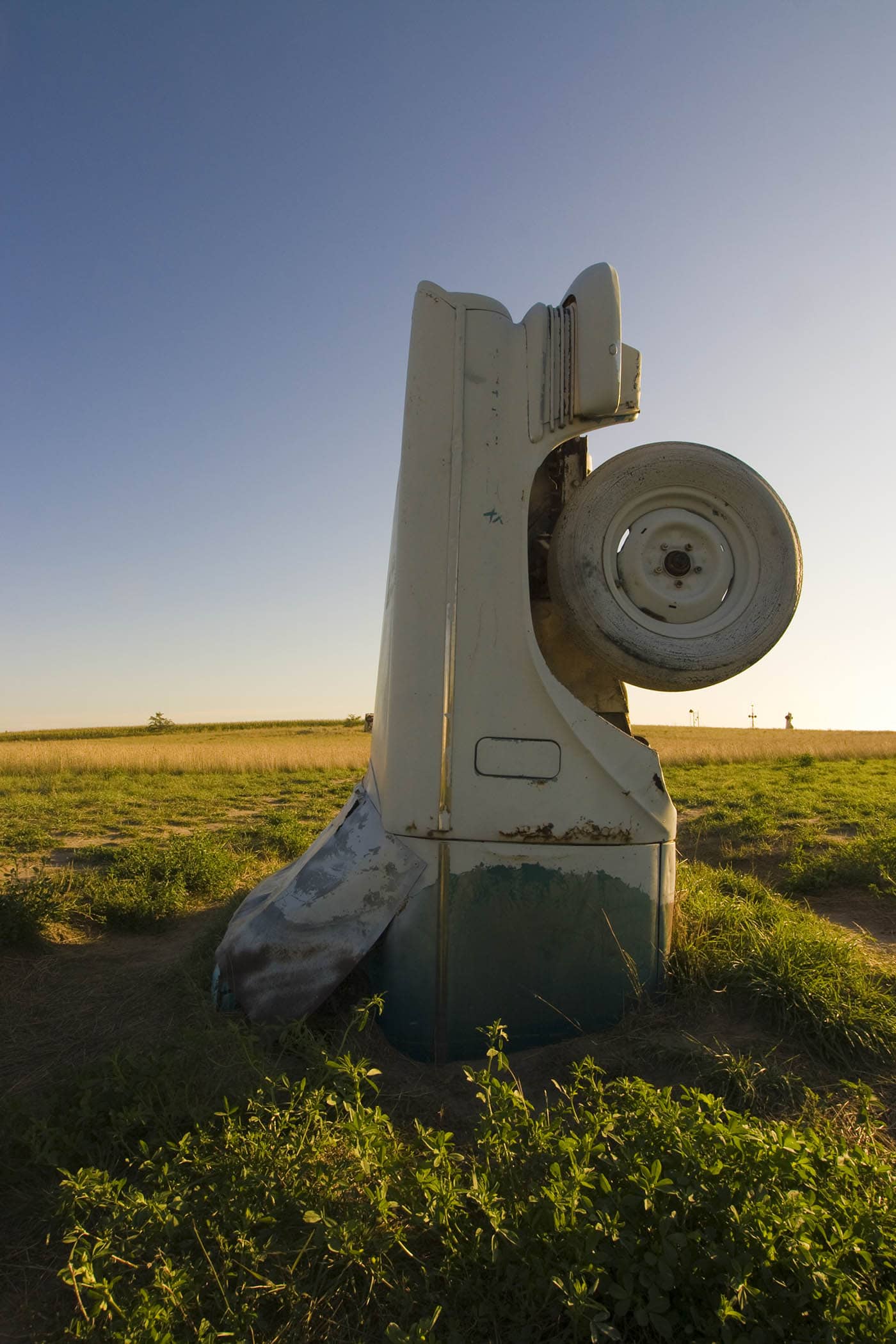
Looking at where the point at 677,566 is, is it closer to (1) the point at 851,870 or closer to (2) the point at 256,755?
(1) the point at 851,870

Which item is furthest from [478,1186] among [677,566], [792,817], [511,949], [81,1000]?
[792,817]

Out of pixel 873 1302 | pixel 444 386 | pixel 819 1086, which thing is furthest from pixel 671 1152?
pixel 444 386

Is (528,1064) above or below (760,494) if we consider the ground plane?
below

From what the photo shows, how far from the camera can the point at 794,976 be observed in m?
3.48

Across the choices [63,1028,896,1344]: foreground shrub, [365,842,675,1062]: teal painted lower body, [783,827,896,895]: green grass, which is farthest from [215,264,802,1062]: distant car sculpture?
[783,827,896,895]: green grass

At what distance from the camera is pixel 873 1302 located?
163cm

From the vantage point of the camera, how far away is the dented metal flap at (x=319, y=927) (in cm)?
320

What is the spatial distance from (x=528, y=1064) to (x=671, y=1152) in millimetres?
1271

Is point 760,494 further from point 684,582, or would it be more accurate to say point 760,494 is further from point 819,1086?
point 819,1086

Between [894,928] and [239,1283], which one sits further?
[894,928]

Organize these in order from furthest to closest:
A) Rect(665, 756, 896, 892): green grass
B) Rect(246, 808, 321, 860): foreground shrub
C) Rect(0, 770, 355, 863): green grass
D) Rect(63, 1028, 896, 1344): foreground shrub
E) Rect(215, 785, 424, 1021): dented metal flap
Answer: Rect(0, 770, 355, 863): green grass < Rect(246, 808, 321, 860): foreground shrub < Rect(665, 756, 896, 892): green grass < Rect(215, 785, 424, 1021): dented metal flap < Rect(63, 1028, 896, 1344): foreground shrub

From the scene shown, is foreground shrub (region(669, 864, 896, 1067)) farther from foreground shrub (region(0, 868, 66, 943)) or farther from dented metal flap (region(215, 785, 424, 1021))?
foreground shrub (region(0, 868, 66, 943))

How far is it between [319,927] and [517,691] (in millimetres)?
1350

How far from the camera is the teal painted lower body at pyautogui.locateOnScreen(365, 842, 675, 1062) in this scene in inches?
128
